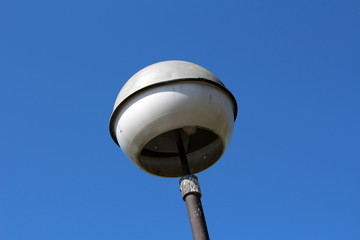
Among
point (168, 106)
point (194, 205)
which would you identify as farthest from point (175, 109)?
point (194, 205)

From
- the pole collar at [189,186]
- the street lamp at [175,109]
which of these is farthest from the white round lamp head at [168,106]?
the pole collar at [189,186]

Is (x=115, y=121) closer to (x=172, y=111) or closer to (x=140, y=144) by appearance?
(x=140, y=144)

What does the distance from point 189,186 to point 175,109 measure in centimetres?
70

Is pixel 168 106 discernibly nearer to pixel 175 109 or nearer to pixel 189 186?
pixel 175 109

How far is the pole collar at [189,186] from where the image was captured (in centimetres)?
405

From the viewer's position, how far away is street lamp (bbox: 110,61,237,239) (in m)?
4.00

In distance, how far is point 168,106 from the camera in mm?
4000

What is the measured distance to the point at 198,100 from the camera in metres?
4.06

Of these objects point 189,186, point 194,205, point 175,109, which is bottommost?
point 194,205

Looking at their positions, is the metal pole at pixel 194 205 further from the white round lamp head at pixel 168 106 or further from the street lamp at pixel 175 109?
the white round lamp head at pixel 168 106

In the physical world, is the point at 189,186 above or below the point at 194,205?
above

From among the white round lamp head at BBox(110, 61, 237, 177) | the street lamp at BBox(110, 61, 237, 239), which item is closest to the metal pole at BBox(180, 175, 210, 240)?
→ the street lamp at BBox(110, 61, 237, 239)

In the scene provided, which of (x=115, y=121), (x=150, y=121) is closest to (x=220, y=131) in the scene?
(x=150, y=121)

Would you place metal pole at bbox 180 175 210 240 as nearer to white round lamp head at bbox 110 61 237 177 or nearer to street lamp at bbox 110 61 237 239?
street lamp at bbox 110 61 237 239
